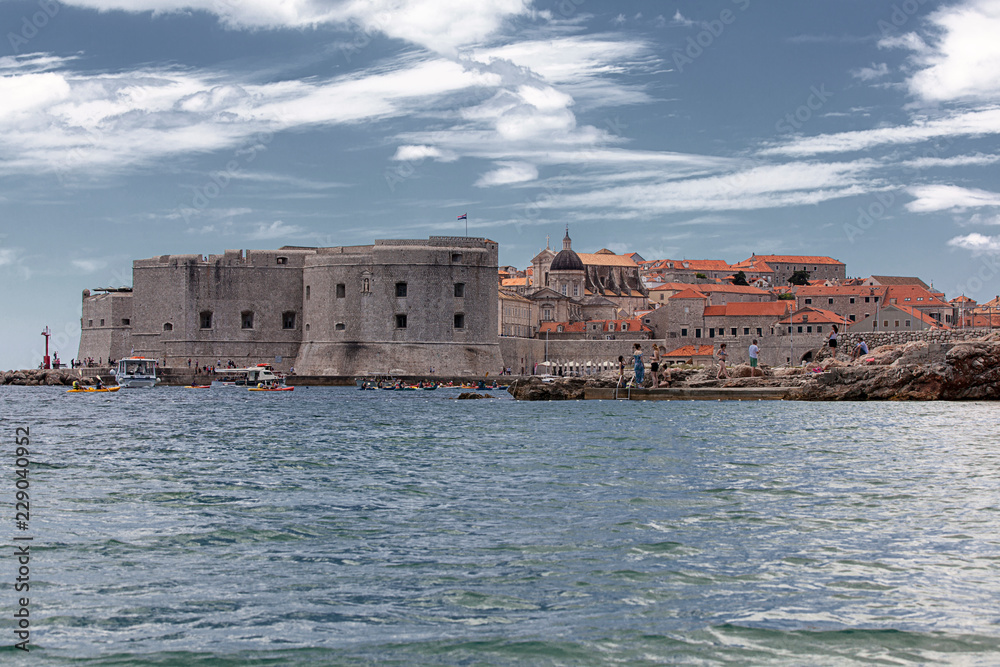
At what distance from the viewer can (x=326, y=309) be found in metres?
46.7

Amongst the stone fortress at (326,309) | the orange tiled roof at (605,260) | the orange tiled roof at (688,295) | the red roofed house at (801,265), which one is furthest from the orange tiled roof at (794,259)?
the stone fortress at (326,309)

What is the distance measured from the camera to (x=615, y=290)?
263ft

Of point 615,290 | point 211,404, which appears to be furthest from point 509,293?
point 211,404

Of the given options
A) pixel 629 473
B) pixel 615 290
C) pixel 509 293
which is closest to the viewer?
pixel 629 473

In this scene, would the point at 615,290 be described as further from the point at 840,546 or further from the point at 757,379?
the point at 840,546

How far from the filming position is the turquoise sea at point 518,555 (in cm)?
485

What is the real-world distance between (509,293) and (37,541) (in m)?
56.2

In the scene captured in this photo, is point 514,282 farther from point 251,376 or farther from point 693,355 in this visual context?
point 251,376

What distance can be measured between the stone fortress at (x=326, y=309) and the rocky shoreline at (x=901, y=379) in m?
19.8

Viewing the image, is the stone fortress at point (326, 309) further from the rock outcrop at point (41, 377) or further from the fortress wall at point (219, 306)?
the rock outcrop at point (41, 377)

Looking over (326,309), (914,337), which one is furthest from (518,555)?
(326,309)

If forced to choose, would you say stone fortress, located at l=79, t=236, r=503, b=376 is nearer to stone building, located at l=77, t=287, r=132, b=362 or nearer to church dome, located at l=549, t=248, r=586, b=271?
stone building, located at l=77, t=287, r=132, b=362

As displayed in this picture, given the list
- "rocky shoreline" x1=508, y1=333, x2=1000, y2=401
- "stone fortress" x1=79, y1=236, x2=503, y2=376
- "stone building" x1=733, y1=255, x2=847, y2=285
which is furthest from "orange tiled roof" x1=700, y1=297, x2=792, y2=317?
"stone building" x1=733, y1=255, x2=847, y2=285

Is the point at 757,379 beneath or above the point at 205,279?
beneath
